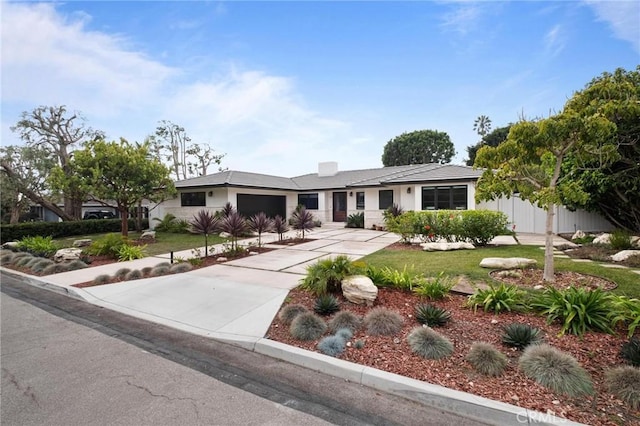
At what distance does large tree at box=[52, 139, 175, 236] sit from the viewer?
1514 centimetres

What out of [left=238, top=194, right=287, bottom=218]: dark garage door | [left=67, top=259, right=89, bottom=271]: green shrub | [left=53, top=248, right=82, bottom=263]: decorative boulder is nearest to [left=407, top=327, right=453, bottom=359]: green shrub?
[left=67, top=259, right=89, bottom=271]: green shrub

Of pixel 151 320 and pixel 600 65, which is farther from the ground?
pixel 600 65

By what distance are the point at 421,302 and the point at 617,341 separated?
7.71 feet

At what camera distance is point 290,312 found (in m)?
4.86

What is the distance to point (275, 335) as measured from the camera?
4.34 metres

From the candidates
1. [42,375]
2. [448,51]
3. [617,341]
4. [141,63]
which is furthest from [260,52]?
[617,341]

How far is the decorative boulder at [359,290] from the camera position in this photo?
16.8 ft

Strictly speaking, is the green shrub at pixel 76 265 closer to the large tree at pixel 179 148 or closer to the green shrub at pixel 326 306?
the green shrub at pixel 326 306

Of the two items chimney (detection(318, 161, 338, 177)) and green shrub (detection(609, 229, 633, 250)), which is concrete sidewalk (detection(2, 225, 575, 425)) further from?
chimney (detection(318, 161, 338, 177))

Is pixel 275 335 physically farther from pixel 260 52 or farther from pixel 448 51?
pixel 448 51

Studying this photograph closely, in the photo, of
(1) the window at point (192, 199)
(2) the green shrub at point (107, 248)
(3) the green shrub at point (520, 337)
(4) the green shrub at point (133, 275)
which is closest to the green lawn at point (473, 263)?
(3) the green shrub at point (520, 337)

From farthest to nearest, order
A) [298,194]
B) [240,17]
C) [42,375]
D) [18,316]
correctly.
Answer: [298,194] → [240,17] → [18,316] → [42,375]

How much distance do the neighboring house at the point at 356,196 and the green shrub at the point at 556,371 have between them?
11.2 m

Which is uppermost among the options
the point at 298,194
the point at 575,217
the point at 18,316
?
the point at 298,194
